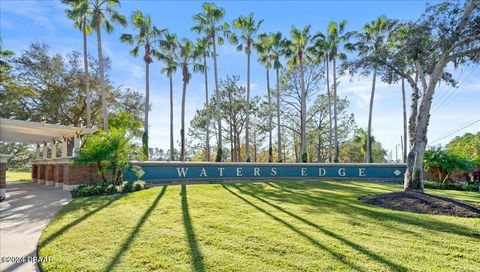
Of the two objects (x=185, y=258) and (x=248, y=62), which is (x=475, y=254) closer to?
(x=185, y=258)

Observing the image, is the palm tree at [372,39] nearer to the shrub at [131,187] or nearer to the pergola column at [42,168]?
the shrub at [131,187]

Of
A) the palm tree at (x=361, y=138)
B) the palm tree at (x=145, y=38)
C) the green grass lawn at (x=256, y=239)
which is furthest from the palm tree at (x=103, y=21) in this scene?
the palm tree at (x=361, y=138)

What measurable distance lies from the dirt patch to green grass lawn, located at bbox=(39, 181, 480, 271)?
782 millimetres

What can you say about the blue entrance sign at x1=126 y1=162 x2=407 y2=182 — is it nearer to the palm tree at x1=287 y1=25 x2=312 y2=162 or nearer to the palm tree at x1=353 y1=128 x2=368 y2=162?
the palm tree at x1=287 y1=25 x2=312 y2=162

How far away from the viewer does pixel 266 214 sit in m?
8.19

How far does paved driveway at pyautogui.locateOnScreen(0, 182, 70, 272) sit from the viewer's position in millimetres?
5750

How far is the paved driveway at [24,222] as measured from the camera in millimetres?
5750

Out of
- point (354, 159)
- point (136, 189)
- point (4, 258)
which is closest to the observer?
point (4, 258)

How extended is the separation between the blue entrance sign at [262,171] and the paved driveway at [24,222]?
19.3ft

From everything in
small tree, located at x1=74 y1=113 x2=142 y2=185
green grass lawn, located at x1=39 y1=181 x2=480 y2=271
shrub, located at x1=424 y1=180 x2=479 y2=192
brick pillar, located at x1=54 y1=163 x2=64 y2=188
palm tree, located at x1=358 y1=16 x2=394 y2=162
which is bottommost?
shrub, located at x1=424 y1=180 x2=479 y2=192

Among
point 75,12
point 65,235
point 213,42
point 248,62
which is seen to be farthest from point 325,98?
point 65,235

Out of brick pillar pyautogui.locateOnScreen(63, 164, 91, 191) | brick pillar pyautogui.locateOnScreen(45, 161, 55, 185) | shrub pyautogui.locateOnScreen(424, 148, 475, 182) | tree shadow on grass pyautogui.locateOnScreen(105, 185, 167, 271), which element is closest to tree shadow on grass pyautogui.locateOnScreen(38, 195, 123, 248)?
tree shadow on grass pyautogui.locateOnScreen(105, 185, 167, 271)

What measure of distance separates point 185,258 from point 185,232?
1.47m

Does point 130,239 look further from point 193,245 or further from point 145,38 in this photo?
point 145,38
